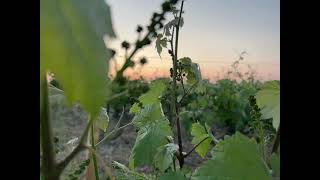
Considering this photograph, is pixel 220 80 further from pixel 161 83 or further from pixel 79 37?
pixel 79 37

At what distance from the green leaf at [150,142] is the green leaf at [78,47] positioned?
0.69 metres

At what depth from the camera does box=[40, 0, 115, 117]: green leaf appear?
0.29 meters

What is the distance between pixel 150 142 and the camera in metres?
1.02

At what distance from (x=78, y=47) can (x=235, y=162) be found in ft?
1.14

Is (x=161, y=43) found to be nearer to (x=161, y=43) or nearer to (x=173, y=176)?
(x=161, y=43)

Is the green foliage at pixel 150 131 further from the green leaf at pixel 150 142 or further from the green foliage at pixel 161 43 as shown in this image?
the green foliage at pixel 161 43

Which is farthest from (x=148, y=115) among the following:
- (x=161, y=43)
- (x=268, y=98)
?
(x=268, y=98)

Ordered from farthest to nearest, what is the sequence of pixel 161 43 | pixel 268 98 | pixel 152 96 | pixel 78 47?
pixel 152 96 < pixel 161 43 < pixel 268 98 < pixel 78 47

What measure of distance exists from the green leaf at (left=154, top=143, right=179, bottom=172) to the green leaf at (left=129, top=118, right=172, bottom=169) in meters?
0.02

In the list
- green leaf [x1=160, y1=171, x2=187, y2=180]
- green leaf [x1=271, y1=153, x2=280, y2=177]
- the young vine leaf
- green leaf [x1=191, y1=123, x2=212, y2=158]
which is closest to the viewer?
green leaf [x1=271, y1=153, x2=280, y2=177]

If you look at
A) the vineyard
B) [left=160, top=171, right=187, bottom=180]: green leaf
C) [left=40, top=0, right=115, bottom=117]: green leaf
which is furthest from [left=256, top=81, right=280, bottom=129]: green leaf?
[left=40, top=0, right=115, bottom=117]: green leaf

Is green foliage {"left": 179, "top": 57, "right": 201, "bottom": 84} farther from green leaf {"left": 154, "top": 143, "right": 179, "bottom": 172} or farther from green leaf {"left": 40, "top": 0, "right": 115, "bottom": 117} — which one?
green leaf {"left": 40, "top": 0, "right": 115, "bottom": 117}
